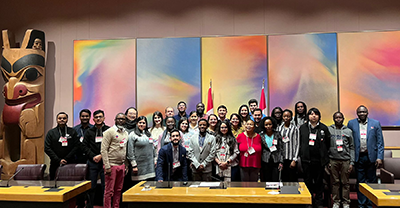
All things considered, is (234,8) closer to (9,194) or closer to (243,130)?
(243,130)

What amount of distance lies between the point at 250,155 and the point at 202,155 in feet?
2.02

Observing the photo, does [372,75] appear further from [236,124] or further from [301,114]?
[236,124]

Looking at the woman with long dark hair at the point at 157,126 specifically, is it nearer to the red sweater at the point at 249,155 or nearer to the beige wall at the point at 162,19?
the red sweater at the point at 249,155

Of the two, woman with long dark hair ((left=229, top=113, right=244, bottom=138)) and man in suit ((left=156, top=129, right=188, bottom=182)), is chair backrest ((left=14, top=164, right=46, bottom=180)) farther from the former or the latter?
woman with long dark hair ((left=229, top=113, right=244, bottom=138))

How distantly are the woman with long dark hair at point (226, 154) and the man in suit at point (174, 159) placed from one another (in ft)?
1.46

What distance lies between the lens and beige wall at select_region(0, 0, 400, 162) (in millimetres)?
6414

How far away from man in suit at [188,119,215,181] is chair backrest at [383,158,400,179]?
2401 millimetres

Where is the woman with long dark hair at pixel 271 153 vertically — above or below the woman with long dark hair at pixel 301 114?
below

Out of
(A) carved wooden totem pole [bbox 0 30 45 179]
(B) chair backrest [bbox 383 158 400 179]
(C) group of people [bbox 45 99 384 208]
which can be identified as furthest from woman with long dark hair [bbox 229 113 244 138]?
(A) carved wooden totem pole [bbox 0 30 45 179]

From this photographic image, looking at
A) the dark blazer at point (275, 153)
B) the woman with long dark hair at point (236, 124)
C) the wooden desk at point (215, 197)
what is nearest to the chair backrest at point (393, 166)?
the dark blazer at point (275, 153)

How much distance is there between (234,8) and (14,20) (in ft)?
14.6

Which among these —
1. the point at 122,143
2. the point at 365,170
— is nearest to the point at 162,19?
the point at 122,143

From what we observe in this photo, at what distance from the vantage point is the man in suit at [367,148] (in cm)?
490

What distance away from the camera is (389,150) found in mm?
5750
